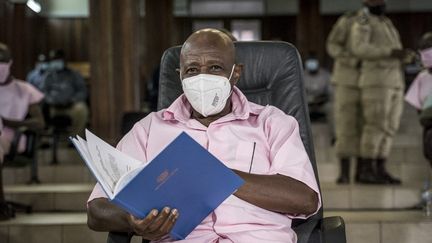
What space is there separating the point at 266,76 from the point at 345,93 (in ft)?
9.55

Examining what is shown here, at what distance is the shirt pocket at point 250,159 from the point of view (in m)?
2.32

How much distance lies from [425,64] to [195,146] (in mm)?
3133

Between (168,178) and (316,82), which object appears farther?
(316,82)

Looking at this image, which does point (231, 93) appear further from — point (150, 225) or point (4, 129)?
point (4, 129)

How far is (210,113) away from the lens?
2352 millimetres

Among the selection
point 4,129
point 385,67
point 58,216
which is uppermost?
point 385,67

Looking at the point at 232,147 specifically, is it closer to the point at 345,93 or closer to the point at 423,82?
the point at 423,82

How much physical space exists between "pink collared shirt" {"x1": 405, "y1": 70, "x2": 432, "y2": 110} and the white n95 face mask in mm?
2532

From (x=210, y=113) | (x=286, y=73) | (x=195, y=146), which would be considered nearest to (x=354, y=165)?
(x=286, y=73)

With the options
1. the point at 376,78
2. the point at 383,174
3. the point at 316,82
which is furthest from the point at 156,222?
the point at 316,82

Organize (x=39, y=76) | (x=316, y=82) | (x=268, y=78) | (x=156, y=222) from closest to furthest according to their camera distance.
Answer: (x=156, y=222)
(x=268, y=78)
(x=39, y=76)
(x=316, y=82)

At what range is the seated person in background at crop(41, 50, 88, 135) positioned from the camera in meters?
8.20

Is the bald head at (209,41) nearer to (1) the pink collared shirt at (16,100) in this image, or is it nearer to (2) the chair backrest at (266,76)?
(2) the chair backrest at (266,76)

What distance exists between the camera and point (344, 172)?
5.65 meters
